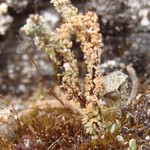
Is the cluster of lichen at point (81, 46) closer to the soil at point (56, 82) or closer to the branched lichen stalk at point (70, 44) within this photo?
the branched lichen stalk at point (70, 44)

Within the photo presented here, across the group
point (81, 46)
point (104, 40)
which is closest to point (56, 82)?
point (104, 40)

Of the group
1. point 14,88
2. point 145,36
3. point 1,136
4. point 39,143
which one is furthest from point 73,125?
point 14,88

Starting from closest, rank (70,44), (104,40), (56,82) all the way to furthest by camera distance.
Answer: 1. (70,44)
2. (104,40)
3. (56,82)

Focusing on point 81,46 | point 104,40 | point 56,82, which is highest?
point 104,40

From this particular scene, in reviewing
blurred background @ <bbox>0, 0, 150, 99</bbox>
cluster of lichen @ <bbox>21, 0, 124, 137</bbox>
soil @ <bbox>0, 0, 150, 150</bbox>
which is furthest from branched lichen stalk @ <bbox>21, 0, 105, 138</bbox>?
blurred background @ <bbox>0, 0, 150, 99</bbox>

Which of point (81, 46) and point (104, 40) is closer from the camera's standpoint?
point (81, 46)

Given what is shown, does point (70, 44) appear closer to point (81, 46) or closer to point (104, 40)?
point (81, 46)

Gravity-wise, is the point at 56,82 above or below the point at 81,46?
above

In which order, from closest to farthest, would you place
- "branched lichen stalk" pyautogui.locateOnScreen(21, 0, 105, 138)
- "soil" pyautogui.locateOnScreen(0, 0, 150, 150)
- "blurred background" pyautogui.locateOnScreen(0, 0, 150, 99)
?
"branched lichen stalk" pyautogui.locateOnScreen(21, 0, 105, 138), "soil" pyautogui.locateOnScreen(0, 0, 150, 150), "blurred background" pyautogui.locateOnScreen(0, 0, 150, 99)

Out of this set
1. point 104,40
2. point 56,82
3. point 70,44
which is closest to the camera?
point 70,44

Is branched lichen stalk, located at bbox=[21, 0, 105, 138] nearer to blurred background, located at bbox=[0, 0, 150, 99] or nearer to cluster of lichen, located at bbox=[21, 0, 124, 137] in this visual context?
cluster of lichen, located at bbox=[21, 0, 124, 137]

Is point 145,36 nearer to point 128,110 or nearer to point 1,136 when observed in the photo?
point 128,110
